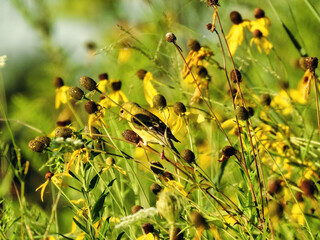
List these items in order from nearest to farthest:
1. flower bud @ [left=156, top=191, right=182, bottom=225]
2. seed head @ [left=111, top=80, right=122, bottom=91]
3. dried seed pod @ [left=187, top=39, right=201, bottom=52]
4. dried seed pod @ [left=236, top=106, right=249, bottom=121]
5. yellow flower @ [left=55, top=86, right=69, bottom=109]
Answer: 1. flower bud @ [left=156, top=191, right=182, bottom=225]
2. dried seed pod @ [left=236, top=106, right=249, bottom=121]
3. dried seed pod @ [left=187, top=39, right=201, bottom=52]
4. seed head @ [left=111, top=80, right=122, bottom=91]
5. yellow flower @ [left=55, top=86, right=69, bottom=109]

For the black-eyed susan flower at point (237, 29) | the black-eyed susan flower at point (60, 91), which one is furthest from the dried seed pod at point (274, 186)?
the black-eyed susan flower at point (60, 91)

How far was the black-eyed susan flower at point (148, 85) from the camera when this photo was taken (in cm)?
131

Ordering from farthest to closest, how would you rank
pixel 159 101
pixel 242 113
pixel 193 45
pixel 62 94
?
pixel 62 94
pixel 193 45
pixel 159 101
pixel 242 113

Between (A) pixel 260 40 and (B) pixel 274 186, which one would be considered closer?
(B) pixel 274 186

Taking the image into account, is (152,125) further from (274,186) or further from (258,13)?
(258,13)

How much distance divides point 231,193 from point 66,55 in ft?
3.38

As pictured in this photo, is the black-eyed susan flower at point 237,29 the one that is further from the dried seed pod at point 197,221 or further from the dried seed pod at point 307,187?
the dried seed pod at point 197,221

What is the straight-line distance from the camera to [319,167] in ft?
4.04

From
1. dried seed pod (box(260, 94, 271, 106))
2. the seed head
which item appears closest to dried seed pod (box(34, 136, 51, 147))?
the seed head

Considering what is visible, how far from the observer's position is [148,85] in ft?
4.50

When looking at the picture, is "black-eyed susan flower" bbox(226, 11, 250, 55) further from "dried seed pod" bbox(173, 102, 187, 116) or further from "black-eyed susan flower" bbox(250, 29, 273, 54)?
"dried seed pod" bbox(173, 102, 187, 116)

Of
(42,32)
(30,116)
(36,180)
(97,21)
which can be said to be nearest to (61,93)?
(42,32)

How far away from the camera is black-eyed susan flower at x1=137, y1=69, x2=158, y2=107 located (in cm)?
131

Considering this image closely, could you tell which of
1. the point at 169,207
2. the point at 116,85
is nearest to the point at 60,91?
the point at 116,85
